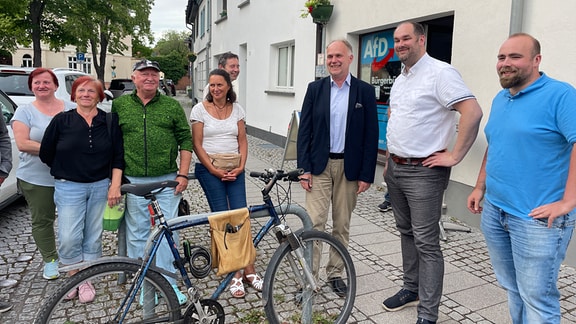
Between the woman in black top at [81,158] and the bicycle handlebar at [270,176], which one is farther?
the woman in black top at [81,158]

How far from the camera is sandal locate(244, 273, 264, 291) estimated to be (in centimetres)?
370

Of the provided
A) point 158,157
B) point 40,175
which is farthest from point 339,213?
point 40,175

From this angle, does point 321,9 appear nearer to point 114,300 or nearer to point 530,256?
point 530,256

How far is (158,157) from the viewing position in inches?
124

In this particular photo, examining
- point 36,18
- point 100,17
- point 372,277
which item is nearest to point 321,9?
point 372,277

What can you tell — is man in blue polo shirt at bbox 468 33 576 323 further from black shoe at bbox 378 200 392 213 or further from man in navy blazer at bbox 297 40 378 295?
black shoe at bbox 378 200 392 213

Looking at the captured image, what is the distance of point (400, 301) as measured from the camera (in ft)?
11.1

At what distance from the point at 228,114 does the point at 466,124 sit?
1764 millimetres

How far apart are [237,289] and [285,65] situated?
886 centimetres

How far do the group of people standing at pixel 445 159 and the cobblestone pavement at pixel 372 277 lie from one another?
0.33 m

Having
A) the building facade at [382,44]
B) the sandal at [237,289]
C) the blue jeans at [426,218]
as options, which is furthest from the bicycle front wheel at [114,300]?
the building facade at [382,44]

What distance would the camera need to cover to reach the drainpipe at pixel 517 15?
4617 millimetres

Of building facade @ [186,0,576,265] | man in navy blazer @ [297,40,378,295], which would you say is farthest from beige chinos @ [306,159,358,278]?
building facade @ [186,0,576,265]

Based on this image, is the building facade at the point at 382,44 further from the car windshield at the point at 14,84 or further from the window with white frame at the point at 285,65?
the car windshield at the point at 14,84
